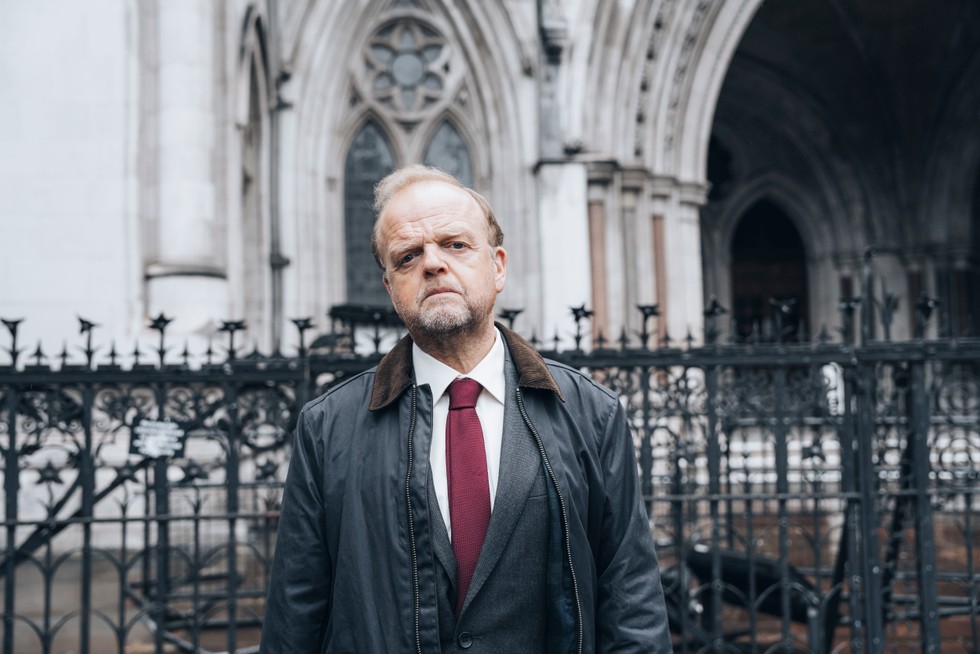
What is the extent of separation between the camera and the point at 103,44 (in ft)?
23.2

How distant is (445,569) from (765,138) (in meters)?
16.3

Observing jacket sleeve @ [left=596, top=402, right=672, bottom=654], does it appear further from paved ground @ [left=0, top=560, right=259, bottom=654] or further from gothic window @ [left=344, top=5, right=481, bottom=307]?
gothic window @ [left=344, top=5, right=481, bottom=307]

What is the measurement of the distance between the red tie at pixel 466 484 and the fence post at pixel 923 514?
3.60m

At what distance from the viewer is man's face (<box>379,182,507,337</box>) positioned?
7.08 feet

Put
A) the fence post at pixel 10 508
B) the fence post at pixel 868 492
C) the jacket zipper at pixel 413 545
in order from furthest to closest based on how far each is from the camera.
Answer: the fence post at pixel 868 492 < the fence post at pixel 10 508 < the jacket zipper at pixel 413 545

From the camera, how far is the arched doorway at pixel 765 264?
688 inches

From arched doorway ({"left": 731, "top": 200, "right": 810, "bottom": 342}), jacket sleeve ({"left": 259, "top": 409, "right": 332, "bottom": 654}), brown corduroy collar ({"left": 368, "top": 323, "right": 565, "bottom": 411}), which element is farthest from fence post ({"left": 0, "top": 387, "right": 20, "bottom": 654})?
arched doorway ({"left": 731, "top": 200, "right": 810, "bottom": 342})

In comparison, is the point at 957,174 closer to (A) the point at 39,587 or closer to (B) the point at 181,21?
(B) the point at 181,21

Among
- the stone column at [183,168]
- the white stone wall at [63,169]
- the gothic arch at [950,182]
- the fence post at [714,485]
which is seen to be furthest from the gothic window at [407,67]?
the gothic arch at [950,182]

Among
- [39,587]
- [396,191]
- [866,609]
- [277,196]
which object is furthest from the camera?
[277,196]

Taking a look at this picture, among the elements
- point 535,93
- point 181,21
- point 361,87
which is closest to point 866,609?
point 181,21

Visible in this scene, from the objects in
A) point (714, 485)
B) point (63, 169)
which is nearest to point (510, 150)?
point (63, 169)

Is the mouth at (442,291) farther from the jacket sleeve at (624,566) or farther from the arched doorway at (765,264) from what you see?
the arched doorway at (765,264)

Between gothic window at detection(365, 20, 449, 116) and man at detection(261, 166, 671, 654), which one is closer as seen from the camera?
man at detection(261, 166, 671, 654)
